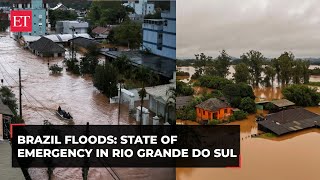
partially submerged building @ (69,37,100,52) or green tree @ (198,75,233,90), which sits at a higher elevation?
partially submerged building @ (69,37,100,52)

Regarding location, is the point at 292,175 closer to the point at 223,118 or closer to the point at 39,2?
the point at 223,118

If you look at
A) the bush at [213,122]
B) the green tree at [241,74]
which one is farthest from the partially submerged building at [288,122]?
the green tree at [241,74]

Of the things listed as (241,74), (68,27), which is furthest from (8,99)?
(68,27)

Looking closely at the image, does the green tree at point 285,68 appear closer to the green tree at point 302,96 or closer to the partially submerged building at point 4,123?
the green tree at point 302,96

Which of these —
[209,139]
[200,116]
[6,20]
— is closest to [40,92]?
[200,116]

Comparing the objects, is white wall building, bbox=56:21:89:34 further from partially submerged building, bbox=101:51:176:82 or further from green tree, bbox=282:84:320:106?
green tree, bbox=282:84:320:106

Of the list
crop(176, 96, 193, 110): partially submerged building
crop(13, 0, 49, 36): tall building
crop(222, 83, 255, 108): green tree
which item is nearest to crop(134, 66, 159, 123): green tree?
crop(176, 96, 193, 110): partially submerged building
